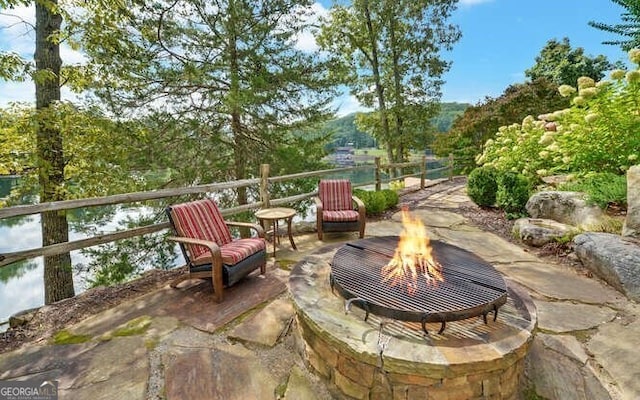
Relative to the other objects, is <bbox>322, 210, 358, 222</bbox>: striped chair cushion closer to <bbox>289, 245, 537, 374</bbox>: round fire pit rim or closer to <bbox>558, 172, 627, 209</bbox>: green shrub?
<bbox>289, 245, 537, 374</bbox>: round fire pit rim

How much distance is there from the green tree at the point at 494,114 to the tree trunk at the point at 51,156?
494 inches

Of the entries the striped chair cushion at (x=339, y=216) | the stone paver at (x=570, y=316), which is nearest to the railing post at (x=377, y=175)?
the striped chair cushion at (x=339, y=216)

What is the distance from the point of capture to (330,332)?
1.66 metres

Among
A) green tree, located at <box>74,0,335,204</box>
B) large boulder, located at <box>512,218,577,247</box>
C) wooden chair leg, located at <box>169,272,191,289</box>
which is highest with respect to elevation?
green tree, located at <box>74,0,335,204</box>

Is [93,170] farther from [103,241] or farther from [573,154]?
[573,154]

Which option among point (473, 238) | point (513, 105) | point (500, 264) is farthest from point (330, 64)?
point (513, 105)

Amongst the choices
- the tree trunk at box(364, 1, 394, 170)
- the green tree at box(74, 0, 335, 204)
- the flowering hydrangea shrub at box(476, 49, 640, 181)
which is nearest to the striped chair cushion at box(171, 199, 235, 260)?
the green tree at box(74, 0, 335, 204)

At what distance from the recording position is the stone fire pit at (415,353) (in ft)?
4.75

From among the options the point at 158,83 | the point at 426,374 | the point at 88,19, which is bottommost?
the point at 426,374

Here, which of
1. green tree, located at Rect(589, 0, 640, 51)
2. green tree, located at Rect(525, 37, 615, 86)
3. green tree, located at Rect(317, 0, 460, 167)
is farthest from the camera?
green tree, located at Rect(525, 37, 615, 86)

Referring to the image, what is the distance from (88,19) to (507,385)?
6.57 metres

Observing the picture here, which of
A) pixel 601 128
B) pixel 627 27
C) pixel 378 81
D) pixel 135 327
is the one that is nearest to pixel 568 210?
pixel 601 128

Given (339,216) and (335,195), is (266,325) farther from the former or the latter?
(335,195)

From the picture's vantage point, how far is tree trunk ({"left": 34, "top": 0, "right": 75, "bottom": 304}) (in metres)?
4.02
